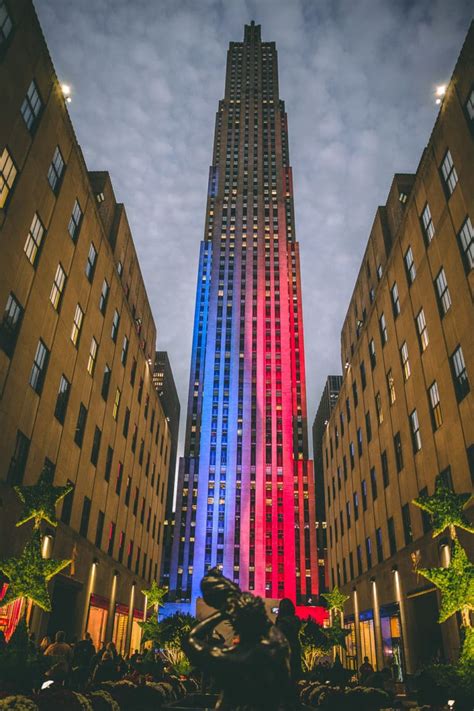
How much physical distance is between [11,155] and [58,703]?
19402 millimetres

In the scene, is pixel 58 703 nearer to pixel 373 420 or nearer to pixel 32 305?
pixel 32 305

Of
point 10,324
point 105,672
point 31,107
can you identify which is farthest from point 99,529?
point 31,107

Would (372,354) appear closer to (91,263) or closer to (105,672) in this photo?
(91,263)

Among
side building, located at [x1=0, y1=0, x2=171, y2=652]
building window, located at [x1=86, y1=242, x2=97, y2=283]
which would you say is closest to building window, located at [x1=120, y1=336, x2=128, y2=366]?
side building, located at [x1=0, y1=0, x2=171, y2=652]

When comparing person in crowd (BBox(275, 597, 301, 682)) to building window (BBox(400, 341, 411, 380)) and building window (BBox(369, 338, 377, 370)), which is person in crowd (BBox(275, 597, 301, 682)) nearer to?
building window (BBox(400, 341, 411, 380))

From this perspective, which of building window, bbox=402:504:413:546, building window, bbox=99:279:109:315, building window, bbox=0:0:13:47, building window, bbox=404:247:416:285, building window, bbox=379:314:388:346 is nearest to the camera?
building window, bbox=0:0:13:47

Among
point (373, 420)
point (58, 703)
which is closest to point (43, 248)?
point (58, 703)

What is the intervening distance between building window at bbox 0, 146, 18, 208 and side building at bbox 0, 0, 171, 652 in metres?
0.05

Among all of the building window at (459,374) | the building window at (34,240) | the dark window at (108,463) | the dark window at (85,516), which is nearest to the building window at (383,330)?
the building window at (459,374)

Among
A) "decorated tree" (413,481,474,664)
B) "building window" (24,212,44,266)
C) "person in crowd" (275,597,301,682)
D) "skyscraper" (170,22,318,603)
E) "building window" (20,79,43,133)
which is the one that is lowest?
"person in crowd" (275,597,301,682)

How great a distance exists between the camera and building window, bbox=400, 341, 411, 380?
3052cm

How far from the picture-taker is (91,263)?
30688 millimetres

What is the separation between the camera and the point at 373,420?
38.2m

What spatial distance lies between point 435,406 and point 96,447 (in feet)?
67.9
